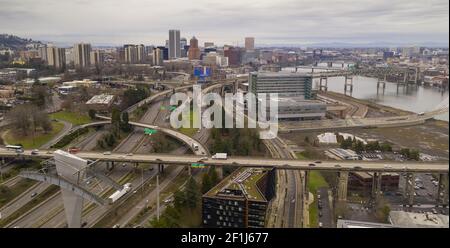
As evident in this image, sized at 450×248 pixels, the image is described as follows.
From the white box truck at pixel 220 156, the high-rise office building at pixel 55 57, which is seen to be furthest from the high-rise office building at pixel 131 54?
the white box truck at pixel 220 156

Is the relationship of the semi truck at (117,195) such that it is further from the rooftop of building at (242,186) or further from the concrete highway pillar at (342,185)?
the concrete highway pillar at (342,185)

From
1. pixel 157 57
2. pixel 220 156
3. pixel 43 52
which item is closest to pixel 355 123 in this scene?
pixel 220 156

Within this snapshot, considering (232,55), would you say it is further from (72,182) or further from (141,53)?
(72,182)

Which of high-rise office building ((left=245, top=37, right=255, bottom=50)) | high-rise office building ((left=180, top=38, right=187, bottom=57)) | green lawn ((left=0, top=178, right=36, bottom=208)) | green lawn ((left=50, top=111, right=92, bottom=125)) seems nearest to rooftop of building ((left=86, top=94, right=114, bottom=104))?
green lawn ((left=50, top=111, right=92, bottom=125))

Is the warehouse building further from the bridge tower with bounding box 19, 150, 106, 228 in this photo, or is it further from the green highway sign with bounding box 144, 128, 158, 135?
the green highway sign with bounding box 144, 128, 158, 135
